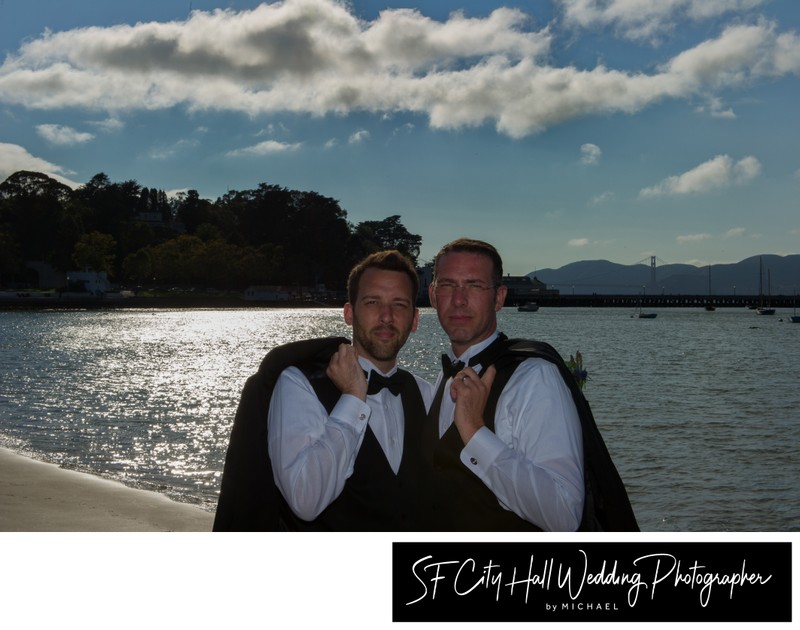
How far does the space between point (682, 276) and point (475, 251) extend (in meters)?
132

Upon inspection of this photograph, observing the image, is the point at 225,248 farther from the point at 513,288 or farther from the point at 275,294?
the point at 513,288

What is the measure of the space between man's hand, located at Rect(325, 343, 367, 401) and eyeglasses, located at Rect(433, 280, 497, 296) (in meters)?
0.48

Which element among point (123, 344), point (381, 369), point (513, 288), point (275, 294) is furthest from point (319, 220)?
point (381, 369)

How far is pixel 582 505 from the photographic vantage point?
9.66 feet

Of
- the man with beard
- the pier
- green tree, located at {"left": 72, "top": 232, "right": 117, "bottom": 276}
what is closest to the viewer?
the man with beard

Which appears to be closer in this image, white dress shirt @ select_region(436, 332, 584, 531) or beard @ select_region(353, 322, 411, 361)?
white dress shirt @ select_region(436, 332, 584, 531)

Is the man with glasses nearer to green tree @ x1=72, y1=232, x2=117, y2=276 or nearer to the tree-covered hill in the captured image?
the tree-covered hill

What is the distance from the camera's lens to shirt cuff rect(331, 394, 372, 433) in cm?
296

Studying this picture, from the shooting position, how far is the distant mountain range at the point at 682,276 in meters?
102

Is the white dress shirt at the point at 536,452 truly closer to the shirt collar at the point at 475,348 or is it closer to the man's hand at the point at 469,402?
the man's hand at the point at 469,402

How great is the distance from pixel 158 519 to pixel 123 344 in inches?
1687

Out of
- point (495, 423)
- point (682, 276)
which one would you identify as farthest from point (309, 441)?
point (682, 276)

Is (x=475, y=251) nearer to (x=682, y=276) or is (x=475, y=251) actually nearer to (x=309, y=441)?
(x=309, y=441)

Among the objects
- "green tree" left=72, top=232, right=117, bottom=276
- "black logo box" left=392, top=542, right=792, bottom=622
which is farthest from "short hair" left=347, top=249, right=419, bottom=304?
"green tree" left=72, top=232, right=117, bottom=276
